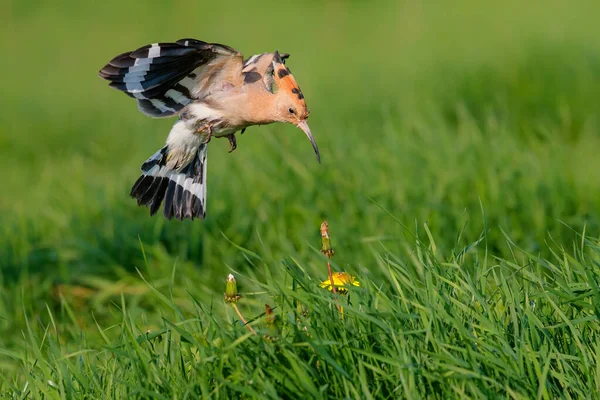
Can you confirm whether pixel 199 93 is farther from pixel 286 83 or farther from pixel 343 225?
pixel 343 225

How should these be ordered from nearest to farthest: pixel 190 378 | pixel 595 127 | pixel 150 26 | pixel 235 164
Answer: pixel 190 378, pixel 235 164, pixel 595 127, pixel 150 26

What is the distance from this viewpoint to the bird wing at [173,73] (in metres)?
3.13

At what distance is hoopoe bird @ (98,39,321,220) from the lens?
10.2ft

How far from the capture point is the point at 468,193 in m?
5.02

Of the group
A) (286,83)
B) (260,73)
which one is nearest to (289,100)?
(286,83)

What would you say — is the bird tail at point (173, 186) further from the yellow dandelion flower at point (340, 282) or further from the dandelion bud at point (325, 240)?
the dandelion bud at point (325, 240)

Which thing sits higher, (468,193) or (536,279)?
(536,279)

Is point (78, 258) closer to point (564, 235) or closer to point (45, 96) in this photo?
point (564, 235)

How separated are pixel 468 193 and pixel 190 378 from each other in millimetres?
2797

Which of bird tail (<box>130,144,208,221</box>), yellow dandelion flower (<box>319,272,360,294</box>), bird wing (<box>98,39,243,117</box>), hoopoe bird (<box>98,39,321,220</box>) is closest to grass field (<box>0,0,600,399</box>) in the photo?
yellow dandelion flower (<box>319,272,360,294</box>)

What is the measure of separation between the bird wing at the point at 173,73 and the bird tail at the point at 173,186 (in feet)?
0.61

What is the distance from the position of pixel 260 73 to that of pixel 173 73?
29 centimetres

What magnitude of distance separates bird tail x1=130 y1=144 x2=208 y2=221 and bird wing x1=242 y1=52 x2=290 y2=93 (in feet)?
1.05

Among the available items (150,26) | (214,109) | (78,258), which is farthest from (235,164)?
(150,26)
